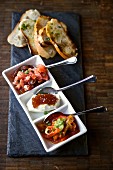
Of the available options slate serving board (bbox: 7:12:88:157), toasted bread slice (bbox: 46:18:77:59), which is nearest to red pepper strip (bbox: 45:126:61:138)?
slate serving board (bbox: 7:12:88:157)

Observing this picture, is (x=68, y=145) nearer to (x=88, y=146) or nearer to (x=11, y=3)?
(x=88, y=146)

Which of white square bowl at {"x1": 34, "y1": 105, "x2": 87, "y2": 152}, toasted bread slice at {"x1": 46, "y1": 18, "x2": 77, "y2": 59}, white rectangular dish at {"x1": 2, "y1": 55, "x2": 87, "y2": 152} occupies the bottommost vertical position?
white square bowl at {"x1": 34, "y1": 105, "x2": 87, "y2": 152}

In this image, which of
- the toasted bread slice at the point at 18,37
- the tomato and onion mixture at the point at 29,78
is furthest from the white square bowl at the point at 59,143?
the toasted bread slice at the point at 18,37

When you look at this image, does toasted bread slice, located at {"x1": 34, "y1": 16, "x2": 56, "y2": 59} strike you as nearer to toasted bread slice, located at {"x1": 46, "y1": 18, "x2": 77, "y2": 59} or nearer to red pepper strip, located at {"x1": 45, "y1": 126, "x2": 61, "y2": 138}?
toasted bread slice, located at {"x1": 46, "y1": 18, "x2": 77, "y2": 59}

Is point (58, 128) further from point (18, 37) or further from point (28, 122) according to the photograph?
point (18, 37)

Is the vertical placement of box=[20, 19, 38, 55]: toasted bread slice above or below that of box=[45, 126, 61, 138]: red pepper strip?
above

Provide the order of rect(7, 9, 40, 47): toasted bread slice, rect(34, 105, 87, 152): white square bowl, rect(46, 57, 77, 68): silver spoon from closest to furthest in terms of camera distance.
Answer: rect(34, 105, 87, 152): white square bowl
rect(46, 57, 77, 68): silver spoon
rect(7, 9, 40, 47): toasted bread slice

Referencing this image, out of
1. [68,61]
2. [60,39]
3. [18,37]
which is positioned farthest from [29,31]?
[68,61]

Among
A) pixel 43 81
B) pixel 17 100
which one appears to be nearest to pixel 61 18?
pixel 43 81
